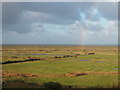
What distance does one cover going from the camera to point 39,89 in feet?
34.0

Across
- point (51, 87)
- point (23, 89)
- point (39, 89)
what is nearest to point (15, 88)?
point (23, 89)

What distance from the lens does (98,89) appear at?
10172 millimetres

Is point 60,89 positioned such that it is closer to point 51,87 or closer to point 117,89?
point 51,87

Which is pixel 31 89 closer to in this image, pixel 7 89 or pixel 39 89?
pixel 39 89

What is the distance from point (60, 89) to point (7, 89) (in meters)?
3.39

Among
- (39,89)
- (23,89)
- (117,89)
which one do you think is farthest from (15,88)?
(117,89)

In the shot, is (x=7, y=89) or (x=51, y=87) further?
(x=51, y=87)

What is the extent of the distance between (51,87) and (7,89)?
282cm

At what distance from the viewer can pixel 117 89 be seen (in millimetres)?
10375

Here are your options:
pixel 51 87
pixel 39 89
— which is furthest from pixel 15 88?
pixel 51 87

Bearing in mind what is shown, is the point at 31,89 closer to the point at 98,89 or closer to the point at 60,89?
the point at 60,89

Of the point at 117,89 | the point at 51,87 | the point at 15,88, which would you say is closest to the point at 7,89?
the point at 15,88

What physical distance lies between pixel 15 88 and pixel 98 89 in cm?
507

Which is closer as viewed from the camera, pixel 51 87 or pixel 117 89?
pixel 117 89
